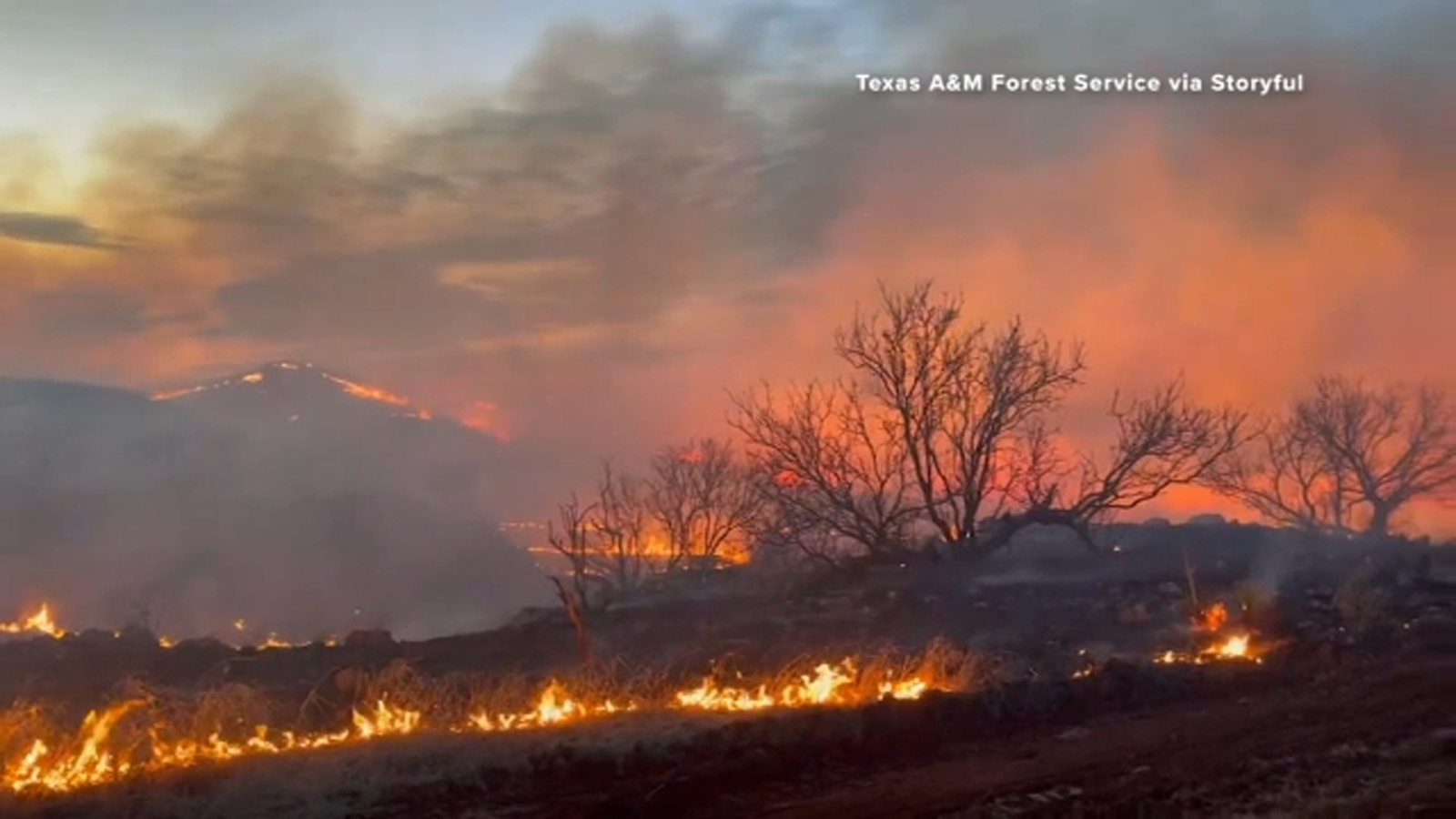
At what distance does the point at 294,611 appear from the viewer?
66750 mm

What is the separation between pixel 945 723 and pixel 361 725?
707 cm

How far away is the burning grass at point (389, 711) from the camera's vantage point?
494 inches

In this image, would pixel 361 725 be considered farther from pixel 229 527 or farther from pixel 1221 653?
pixel 229 527

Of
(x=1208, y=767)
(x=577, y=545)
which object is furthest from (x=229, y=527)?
(x=1208, y=767)

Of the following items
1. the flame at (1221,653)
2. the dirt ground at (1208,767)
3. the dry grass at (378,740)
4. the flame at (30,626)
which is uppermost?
the flame at (30,626)

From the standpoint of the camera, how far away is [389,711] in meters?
15.3

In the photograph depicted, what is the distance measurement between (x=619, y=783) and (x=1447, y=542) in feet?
161

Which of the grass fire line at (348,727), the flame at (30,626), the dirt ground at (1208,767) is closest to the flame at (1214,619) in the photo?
the dirt ground at (1208,767)

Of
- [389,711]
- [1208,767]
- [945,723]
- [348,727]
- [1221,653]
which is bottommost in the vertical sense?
[1208,767]

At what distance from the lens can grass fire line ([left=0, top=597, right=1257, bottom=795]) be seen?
40.4 feet

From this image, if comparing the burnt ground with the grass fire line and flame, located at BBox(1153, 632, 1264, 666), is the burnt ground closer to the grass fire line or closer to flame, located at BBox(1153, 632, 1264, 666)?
flame, located at BBox(1153, 632, 1264, 666)

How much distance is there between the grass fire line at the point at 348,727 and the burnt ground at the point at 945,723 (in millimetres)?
598

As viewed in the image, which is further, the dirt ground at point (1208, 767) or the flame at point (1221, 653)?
the flame at point (1221, 653)

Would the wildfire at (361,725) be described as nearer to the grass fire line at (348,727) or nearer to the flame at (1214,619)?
the grass fire line at (348,727)
